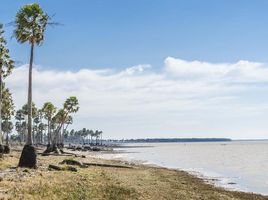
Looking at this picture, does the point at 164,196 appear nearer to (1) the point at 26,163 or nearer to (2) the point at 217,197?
(2) the point at 217,197

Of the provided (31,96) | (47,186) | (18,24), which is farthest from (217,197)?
(18,24)

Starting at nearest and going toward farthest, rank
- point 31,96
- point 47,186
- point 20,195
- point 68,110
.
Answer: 1. point 20,195
2. point 47,186
3. point 31,96
4. point 68,110

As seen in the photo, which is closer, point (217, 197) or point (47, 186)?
point (47, 186)

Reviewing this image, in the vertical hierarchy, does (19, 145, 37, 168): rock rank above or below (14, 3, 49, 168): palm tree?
below

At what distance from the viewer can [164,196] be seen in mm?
29328

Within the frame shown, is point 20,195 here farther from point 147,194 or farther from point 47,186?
→ point 147,194

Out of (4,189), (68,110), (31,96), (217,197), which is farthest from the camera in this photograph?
(68,110)

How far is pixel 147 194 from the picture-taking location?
A: 2944 centimetres

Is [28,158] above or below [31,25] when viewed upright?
below

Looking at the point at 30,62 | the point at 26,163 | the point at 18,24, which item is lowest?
the point at 26,163

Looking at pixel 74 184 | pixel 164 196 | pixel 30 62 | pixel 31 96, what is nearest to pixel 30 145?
pixel 31 96

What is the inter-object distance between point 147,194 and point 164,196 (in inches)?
Result: 46.9

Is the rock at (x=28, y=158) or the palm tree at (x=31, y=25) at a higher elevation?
the palm tree at (x=31, y=25)

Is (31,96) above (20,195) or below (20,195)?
above
